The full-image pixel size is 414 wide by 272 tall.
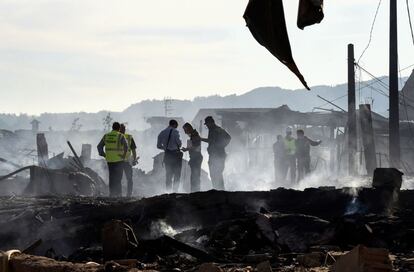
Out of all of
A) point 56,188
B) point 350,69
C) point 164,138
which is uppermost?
point 350,69

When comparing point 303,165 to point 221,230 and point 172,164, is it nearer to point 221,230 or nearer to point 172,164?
point 172,164

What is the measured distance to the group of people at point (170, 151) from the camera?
1360 centimetres

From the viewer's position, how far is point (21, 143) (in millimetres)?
39688

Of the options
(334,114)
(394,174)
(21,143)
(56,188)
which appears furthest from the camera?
(21,143)

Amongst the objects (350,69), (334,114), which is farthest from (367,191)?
(334,114)

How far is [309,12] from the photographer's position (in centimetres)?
425

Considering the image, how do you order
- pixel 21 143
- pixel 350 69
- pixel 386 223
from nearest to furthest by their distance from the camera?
pixel 386 223 → pixel 350 69 → pixel 21 143

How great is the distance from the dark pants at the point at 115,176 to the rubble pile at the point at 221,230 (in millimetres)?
2688

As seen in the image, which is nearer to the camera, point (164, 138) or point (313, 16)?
point (313, 16)

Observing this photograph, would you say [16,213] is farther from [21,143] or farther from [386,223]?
[21,143]

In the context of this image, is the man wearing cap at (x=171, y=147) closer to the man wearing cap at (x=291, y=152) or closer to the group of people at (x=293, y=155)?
the group of people at (x=293, y=155)

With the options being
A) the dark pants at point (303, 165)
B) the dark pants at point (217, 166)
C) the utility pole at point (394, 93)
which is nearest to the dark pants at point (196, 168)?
the dark pants at point (217, 166)

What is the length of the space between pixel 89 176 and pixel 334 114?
706 inches

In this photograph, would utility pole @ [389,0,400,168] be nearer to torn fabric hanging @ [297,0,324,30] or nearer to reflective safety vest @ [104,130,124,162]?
reflective safety vest @ [104,130,124,162]
